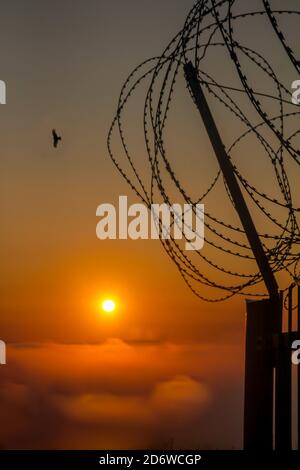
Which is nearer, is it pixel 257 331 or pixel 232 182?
pixel 232 182

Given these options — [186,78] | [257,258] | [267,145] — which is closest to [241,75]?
[267,145]

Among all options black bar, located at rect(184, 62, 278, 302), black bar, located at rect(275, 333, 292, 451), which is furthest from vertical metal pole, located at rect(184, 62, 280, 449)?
black bar, located at rect(275, 333, 292, 451)

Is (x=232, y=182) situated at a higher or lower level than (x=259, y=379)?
higher

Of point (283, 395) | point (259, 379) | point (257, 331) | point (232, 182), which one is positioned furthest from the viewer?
point (257, 331)

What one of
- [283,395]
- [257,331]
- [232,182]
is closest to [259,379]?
[283,395]

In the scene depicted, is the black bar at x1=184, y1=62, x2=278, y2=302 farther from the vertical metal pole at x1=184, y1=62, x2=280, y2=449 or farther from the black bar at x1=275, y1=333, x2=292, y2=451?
the black bar at x1=275, y1=333, x2=292, y2=451

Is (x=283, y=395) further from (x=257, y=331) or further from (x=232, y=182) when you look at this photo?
(x=232, y=182)
